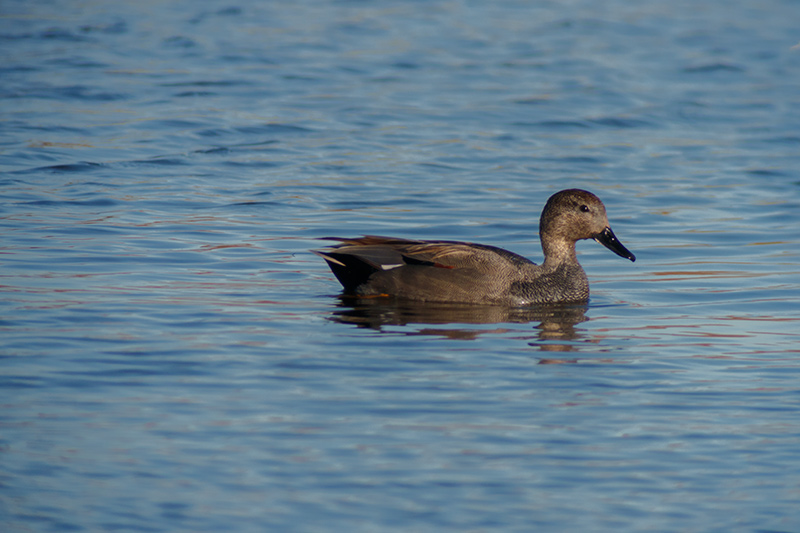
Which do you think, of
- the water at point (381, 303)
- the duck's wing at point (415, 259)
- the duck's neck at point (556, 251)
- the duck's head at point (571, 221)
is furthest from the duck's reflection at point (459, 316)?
the duck's head at point (571, 221)

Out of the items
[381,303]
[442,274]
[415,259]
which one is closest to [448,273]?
[442,274]

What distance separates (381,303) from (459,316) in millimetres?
738

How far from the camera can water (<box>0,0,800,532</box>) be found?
540 centimetres

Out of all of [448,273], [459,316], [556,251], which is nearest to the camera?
[459,316]

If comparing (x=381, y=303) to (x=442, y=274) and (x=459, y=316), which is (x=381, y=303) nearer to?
(x=442, y=274)

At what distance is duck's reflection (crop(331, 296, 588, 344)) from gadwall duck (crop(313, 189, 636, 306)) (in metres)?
0.09

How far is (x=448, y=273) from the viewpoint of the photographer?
9023 mm

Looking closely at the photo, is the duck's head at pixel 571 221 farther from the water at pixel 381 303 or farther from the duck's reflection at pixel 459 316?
the duck's reflection at pixel 459 316

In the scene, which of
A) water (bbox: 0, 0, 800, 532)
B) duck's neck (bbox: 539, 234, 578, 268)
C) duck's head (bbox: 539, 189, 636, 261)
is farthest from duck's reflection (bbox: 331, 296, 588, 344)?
duck's head (bbox: 539, 189, 636, 261)

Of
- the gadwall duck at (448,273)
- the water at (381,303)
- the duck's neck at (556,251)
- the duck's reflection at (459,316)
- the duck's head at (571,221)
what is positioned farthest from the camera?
the duck's head at (571,221)

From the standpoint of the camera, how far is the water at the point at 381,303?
5.40m

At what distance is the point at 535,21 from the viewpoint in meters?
26.4

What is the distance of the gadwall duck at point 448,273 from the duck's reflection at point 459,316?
9 centimetres

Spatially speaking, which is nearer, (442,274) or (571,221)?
(442,274)
